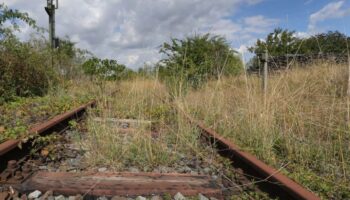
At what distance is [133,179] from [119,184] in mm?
129

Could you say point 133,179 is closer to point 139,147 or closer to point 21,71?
point 139,147

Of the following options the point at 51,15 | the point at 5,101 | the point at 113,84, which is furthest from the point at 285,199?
the point at 51,15

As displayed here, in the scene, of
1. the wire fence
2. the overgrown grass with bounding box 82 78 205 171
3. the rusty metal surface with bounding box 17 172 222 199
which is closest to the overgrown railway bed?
the rusty metal surface with bounding box 17 172 222 199

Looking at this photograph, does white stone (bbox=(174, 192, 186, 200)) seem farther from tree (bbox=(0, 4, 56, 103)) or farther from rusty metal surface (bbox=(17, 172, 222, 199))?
tree (bbox=(0, 4, 56, 103))

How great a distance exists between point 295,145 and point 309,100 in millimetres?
1506

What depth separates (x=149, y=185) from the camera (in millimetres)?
2236

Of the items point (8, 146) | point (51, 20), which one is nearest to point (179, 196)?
point (8, 146)

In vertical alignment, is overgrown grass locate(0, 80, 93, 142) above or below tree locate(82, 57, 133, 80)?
below

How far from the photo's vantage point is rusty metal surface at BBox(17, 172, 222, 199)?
6.99 feet

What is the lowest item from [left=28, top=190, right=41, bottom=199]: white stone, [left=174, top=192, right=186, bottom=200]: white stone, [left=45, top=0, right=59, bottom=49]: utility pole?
[left=174, top=192, right=186, bottom=200]: white stone

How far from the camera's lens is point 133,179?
2332 millimetres

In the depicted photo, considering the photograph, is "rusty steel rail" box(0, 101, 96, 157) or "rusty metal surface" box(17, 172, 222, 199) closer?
"rusty metal surface" box(17, 172, 222, 199)

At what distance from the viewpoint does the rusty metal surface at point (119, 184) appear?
2.13 metres

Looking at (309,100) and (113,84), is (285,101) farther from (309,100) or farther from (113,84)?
(113,84)
